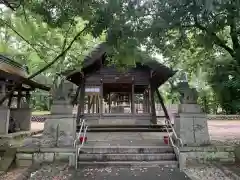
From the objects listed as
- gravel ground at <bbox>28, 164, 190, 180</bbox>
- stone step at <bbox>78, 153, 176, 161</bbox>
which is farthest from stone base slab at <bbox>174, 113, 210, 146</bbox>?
gravel ground at <bbox>28, 164, 190, 180</bbox>

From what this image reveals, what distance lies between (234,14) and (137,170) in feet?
14.9

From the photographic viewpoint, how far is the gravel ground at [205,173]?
6215 millimetres

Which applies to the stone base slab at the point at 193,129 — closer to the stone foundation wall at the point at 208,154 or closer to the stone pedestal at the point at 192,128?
the stone pedestal at the point at 192,128

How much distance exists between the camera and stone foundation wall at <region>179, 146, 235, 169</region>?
24.8 feet

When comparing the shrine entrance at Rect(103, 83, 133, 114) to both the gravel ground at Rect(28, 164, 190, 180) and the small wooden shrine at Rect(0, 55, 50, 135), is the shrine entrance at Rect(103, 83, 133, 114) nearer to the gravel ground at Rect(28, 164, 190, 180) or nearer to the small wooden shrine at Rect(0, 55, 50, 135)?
the small wooden shrine at Rect(0, 55, 50, 135)

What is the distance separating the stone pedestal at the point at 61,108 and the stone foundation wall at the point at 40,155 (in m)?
1.18

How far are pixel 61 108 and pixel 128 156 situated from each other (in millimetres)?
2593

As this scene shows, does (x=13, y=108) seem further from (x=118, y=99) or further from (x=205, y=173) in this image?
(x=205, y=173)

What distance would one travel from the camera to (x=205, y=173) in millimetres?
6586

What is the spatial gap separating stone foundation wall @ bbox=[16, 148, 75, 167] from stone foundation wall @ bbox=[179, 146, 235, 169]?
3423 millimetres

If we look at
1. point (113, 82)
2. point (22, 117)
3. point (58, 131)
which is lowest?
point (58, 131)

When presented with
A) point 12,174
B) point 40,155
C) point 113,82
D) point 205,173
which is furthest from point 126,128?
point 12,174

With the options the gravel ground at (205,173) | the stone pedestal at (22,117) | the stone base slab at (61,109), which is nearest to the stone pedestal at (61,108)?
the stone base slab at (61,109)

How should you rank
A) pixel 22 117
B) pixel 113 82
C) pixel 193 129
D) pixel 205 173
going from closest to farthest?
pixel 205 173
pixel 193 129
pixel 22 117
pixel 113 82
